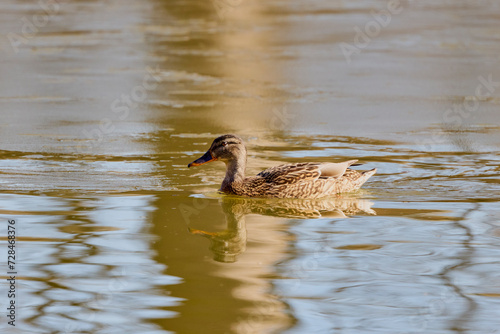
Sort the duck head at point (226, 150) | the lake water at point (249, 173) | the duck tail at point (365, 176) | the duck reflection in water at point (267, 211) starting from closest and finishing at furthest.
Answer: the lake water at point (249, 173) → the duck reflection in water at point (267, 211) → the duck tail at point (365, 176) → the duck head at point (226, 150)

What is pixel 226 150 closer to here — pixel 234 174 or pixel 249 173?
pixel 234 174

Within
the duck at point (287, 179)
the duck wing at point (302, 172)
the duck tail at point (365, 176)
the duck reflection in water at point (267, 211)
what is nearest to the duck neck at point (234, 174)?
the duck at point (287, 179)

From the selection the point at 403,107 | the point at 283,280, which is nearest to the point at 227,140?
the point at 283,280

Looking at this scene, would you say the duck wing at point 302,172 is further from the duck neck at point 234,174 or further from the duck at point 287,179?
the duck neck at point 234,174

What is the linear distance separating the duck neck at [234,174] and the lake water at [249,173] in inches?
7.4

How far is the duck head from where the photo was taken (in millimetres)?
8414

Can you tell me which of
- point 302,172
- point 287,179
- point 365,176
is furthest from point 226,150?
point 365,176

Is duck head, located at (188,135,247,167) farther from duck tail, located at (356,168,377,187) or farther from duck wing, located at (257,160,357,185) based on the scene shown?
duck tail, located at (356,168,377,187)

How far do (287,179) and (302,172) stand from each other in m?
0.16

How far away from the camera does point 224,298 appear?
17.9 ft

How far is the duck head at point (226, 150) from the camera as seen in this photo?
8414 mm

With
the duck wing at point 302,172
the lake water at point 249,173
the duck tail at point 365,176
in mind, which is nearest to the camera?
the lake water at point 249,173

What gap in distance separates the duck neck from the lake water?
19 cm

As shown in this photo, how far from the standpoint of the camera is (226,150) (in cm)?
842
